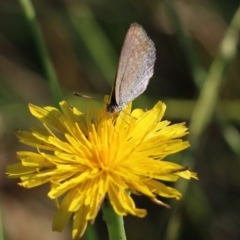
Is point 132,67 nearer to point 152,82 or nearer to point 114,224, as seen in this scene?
point 114,224

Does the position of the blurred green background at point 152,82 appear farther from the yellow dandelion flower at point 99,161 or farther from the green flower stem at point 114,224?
the green flower stem at point 114,224

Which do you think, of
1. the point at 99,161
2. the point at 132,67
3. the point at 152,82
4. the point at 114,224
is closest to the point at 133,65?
the point at 132,67

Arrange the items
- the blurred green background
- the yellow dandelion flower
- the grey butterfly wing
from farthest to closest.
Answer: the blurred green background, the grey butterfly wing, the yellow dandelion flower

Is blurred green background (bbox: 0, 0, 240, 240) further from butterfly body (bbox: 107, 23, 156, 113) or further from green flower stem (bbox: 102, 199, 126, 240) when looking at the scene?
green flower stem (bbox: 102, 199, 126, 240)

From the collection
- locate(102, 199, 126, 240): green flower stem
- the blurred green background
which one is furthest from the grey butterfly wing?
the blurred green background

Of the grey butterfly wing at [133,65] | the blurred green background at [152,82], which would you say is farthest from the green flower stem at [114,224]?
the blurred green background at [152,82]

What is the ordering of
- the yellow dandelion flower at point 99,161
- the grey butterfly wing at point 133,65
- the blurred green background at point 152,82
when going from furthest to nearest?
the blurred green background at point 152,82 < the grey butterfly wing at point 133,65 < the yellow dandelion flower at point 99,161

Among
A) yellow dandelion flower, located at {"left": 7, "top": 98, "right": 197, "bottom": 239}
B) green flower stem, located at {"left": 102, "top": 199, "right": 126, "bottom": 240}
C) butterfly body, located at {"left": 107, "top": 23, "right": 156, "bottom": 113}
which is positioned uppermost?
butterfly body, located at {"left": 107, "top": 23, "right": 156, "bottom": 113}
